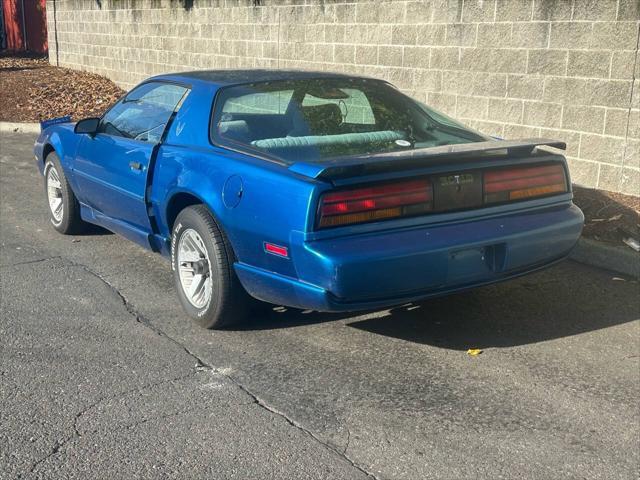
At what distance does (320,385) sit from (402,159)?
1.24m

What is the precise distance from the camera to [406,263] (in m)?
4.39

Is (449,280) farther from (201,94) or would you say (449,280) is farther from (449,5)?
(449,5)

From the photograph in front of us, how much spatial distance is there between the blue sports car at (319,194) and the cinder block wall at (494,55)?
2.52m

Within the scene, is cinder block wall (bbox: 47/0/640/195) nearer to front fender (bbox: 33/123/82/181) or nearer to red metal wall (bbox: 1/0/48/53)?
front fender (bbox: 33/123/82/181)

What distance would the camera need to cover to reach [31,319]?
17.4 feet

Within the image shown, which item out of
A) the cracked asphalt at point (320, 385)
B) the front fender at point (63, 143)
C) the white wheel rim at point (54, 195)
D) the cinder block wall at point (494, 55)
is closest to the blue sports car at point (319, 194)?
the cracked asphalt at point (320, 385)

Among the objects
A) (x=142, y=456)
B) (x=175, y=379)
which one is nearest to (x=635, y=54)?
(x=175, y=379)

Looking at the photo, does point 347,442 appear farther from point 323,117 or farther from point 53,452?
point 323,117

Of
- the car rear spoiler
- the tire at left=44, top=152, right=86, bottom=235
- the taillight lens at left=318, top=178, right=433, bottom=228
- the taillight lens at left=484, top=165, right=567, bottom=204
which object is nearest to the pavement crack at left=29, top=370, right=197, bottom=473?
the taillight lens at left=318, top=178, right=433, bottom=228

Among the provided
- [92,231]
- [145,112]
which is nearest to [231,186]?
[145,112]

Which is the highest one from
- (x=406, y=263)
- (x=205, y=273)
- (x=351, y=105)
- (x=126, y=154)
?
(x=351, y=105)

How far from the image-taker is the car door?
5.75 m

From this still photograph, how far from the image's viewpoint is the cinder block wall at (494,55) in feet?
24.7

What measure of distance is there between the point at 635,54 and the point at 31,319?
5.25 metres
